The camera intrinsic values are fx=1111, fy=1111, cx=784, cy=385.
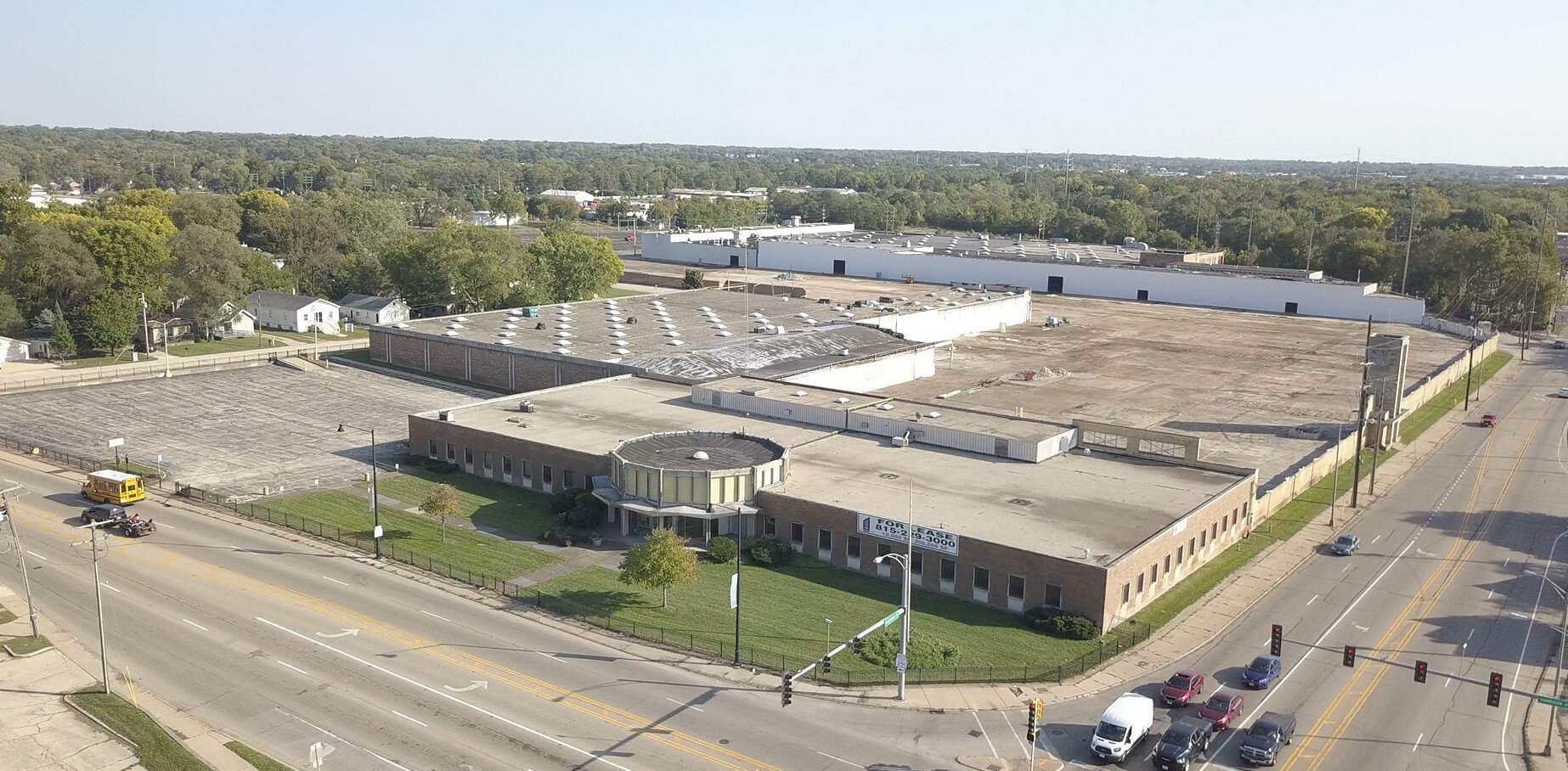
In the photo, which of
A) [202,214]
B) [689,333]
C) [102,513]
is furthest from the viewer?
[202,214]

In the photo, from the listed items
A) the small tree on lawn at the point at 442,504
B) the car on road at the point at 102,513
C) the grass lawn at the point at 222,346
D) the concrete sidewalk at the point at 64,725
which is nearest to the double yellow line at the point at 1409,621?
the concrete sidewalk at the point at 64,725

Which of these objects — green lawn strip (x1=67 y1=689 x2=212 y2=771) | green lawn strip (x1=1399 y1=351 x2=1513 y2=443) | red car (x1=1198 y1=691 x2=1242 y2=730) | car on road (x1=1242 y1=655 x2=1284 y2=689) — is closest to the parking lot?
green lawn strip (x1=67 y1=689 x2=212 y2=771)

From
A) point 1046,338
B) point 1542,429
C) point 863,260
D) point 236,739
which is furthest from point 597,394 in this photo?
point 863,260

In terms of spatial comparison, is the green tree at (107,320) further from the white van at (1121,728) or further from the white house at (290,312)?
the white van at (1121,728)

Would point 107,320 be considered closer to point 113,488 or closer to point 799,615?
point 113,488

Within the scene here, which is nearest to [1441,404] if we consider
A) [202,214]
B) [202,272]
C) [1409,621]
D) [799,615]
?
[1409,621]

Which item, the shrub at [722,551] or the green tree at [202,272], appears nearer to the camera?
the shrub at [722,551]
